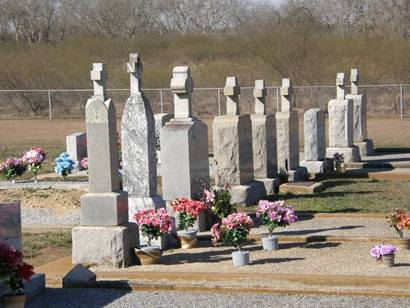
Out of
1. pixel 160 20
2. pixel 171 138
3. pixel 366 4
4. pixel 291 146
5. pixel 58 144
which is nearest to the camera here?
pixel 171 138

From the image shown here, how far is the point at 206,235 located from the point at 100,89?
21.9 feet

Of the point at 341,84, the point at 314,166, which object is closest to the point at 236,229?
the point at 314,166

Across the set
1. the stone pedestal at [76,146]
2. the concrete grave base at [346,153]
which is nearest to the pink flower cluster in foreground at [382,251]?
the stone pedestal at [76,146]

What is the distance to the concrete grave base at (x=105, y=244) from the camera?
11539 millimetres

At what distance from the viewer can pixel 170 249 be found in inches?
512

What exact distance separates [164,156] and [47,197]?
14.2 ft

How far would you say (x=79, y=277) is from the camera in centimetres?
1059

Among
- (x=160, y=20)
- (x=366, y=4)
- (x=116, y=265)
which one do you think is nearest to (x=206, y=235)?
(x=116, y=265)

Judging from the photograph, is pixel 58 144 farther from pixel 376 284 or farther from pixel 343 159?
pixel 376 284

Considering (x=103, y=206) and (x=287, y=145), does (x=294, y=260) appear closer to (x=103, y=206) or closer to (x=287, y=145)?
(x=103, y=206)

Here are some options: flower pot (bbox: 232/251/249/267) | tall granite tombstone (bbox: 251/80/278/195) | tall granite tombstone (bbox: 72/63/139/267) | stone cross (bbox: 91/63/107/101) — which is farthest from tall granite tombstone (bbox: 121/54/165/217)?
stone cross (bbox: 91/63/107/101)

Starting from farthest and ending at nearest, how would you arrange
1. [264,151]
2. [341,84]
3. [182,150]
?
[341,84] < [264,151] < [182,150]

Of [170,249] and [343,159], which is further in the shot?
[343,159]

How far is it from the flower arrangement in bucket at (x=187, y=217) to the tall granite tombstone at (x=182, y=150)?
3.82ft
